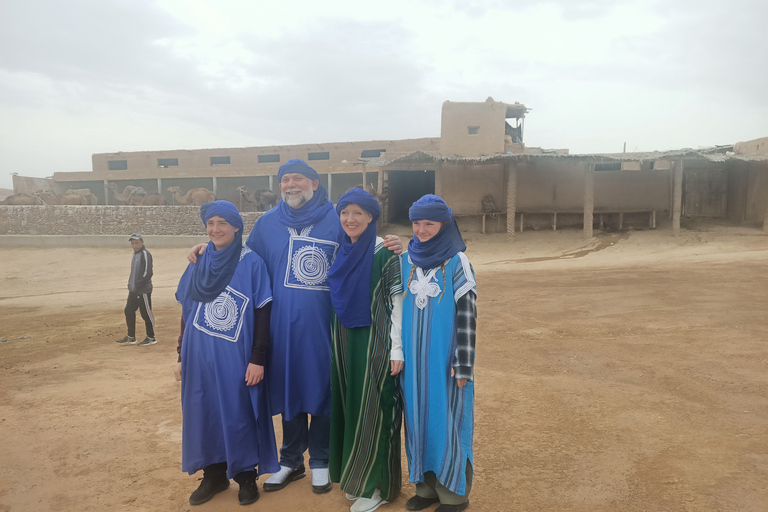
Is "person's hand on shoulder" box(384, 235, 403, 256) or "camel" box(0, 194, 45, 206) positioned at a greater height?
"camel" box(0, 194, 45, 206)

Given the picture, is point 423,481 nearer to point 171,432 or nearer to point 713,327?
point 171,432

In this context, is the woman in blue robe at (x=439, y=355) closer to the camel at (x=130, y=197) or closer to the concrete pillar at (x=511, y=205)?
the concrete pillar at (x=511, y=205)

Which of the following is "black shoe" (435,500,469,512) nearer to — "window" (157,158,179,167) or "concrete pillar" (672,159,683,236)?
"concrete pillar" (672,159,683,236)

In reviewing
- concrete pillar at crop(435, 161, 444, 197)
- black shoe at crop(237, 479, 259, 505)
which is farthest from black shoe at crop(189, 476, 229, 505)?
concrete pillar at crop(435, 161, 444, 197)

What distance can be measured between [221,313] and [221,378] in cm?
33

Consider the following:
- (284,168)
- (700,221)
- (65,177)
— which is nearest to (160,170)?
(65,177)

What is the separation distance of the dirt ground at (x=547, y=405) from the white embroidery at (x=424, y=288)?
106cm

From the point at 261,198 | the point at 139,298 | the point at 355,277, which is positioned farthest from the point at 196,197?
the point at 355,277

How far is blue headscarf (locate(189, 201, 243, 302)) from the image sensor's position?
2.56 m

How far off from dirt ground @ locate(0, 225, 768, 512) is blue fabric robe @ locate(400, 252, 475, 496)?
349 millimetres

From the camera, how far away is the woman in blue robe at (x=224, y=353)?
257 centimetres

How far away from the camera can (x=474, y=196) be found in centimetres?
1772

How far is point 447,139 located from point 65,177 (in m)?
21.0

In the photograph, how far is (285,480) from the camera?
2811mm
